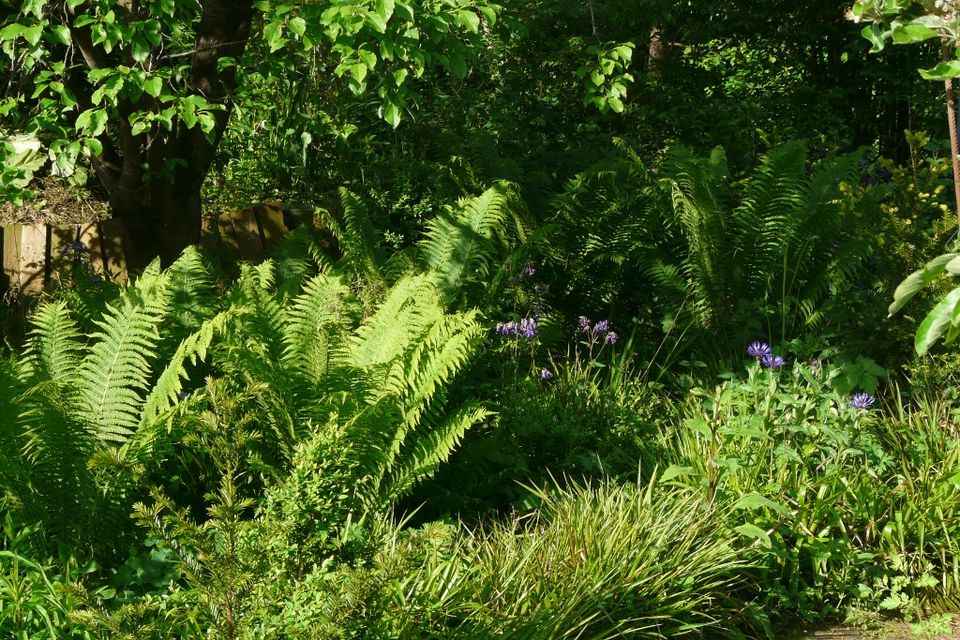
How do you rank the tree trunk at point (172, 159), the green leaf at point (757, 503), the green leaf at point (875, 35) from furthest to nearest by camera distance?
the tree trunk at point (172, 159), the green leaf at point (757, 503), the green leaf at point (875, 35)

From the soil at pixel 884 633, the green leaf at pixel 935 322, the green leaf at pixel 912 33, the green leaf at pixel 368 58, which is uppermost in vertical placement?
the green leaf at pixel 368 58

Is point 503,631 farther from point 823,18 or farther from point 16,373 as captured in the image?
point 823,18

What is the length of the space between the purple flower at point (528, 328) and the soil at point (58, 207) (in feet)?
11.4

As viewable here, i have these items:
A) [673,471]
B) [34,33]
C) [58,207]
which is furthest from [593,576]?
[58,207]

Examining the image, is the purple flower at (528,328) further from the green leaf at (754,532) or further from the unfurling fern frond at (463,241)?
the green leaf at (754,532)

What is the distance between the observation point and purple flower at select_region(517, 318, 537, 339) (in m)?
4.74

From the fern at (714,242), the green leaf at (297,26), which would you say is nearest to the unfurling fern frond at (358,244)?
the fern at (714,242)

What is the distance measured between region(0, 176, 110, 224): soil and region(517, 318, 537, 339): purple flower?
137 inches

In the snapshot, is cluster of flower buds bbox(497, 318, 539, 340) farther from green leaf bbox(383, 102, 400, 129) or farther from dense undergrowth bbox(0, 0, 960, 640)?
green leaf bbox(383, 102, 400, 129)

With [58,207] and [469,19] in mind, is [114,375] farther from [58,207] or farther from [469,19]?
[58,207]

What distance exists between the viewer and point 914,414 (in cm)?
453

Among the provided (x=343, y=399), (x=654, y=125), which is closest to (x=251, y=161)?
(x=654, y=125)

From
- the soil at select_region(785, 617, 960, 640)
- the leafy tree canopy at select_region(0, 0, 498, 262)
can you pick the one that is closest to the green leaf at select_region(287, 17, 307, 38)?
the leafy tree canopy at select_region(0, 0, 498, 262)

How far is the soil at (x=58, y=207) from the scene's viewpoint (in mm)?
6695
